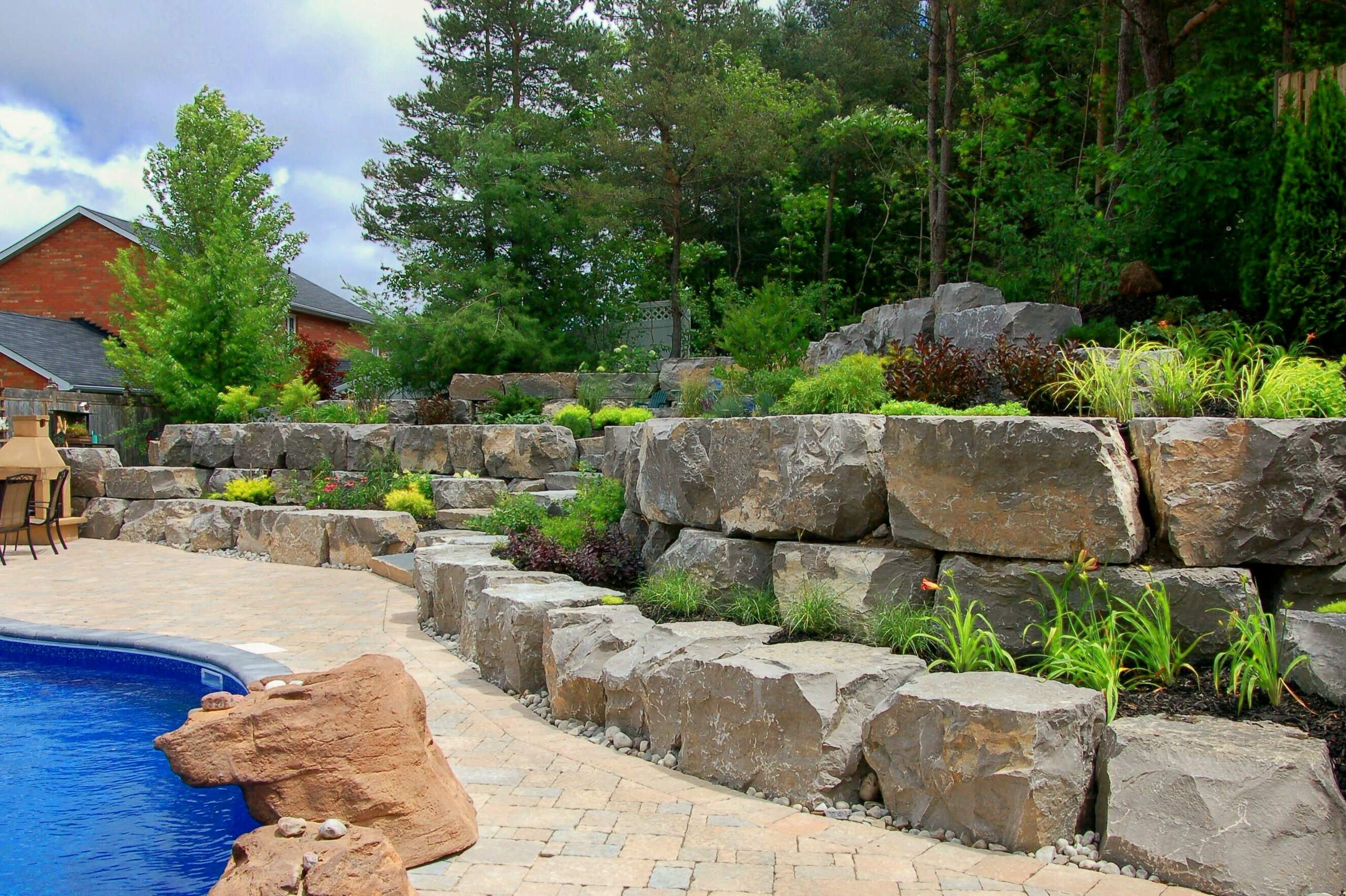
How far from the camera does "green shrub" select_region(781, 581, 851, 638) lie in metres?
5.08

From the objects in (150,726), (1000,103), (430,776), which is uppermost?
(1000,103)

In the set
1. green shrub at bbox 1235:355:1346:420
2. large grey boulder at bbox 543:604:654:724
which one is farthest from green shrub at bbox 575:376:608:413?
green shrub at bbox 1235:355:1346:420

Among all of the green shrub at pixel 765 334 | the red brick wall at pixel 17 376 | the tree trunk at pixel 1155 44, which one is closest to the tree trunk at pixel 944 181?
the green shrub at pixel 765 334

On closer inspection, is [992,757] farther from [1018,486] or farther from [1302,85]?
[1302,85]

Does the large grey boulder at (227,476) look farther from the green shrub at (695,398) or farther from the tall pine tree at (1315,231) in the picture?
the tall pine tree at (1315,231)

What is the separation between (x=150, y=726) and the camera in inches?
230

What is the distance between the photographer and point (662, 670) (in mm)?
4652

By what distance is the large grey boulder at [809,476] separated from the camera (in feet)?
17.5

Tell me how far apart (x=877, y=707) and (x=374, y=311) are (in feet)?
46.4

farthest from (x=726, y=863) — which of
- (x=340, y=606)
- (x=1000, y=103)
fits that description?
(x=1000, y=103)

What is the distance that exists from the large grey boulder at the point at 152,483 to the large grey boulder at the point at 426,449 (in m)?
3.79

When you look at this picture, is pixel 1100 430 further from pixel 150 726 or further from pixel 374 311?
pixel 374 311

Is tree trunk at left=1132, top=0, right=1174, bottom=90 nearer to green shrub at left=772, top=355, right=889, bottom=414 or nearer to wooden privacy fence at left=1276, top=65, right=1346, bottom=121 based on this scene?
wooden privacy fence at left=1276, top=65, right=1346, bottom=121

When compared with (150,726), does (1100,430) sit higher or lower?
higher
